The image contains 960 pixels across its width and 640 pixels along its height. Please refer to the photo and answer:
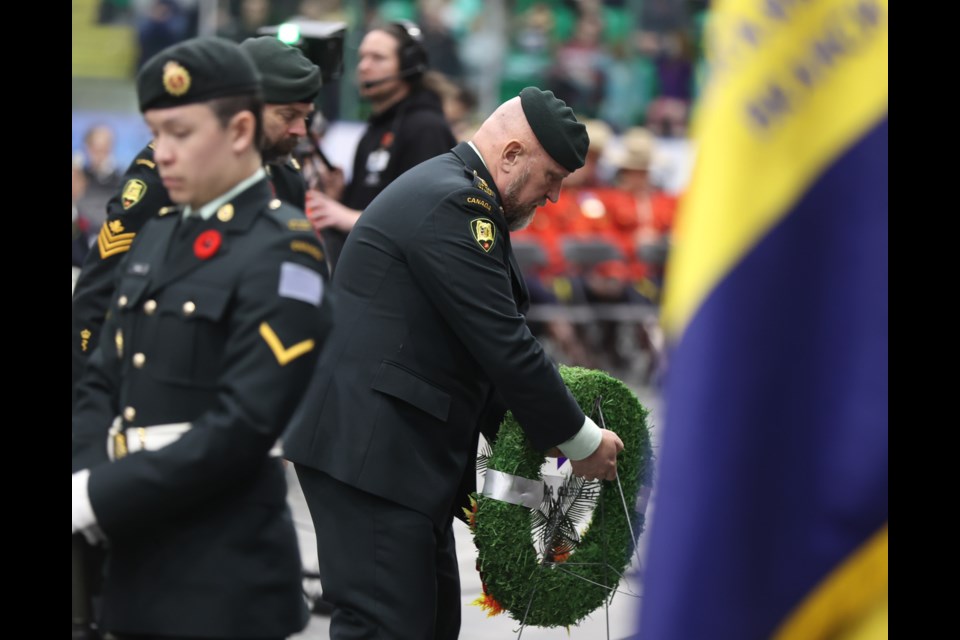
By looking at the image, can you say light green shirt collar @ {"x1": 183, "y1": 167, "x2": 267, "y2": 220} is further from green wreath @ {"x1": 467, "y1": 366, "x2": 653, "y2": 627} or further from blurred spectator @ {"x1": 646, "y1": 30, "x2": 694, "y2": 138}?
blurred spectator @ {"x1": 646, "y1": 30, "x2": 694, "y2": 138}

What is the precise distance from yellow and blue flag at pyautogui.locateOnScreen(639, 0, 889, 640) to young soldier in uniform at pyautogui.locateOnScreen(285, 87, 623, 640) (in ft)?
6.55

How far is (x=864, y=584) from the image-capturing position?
1.94m

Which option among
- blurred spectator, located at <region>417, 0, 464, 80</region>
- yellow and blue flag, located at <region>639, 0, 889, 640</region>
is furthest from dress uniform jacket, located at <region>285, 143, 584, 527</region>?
blurred spectator, located at <region>417, 0, 464, 80</region>

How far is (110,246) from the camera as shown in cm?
440

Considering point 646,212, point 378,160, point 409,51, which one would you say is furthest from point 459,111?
point 646,212

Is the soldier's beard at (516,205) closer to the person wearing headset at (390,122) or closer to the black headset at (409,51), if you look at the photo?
the person wearing headset at (390,122)

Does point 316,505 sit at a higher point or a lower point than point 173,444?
lower

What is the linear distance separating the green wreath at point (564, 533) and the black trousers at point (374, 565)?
10.9 inches

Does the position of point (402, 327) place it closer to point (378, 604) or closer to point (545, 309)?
point (378, 604)

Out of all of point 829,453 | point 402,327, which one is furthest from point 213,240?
point 829,453

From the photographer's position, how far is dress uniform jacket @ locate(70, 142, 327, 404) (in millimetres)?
4375

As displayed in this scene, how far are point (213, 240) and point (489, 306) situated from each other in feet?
3.87

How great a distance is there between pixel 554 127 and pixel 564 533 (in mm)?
1223
